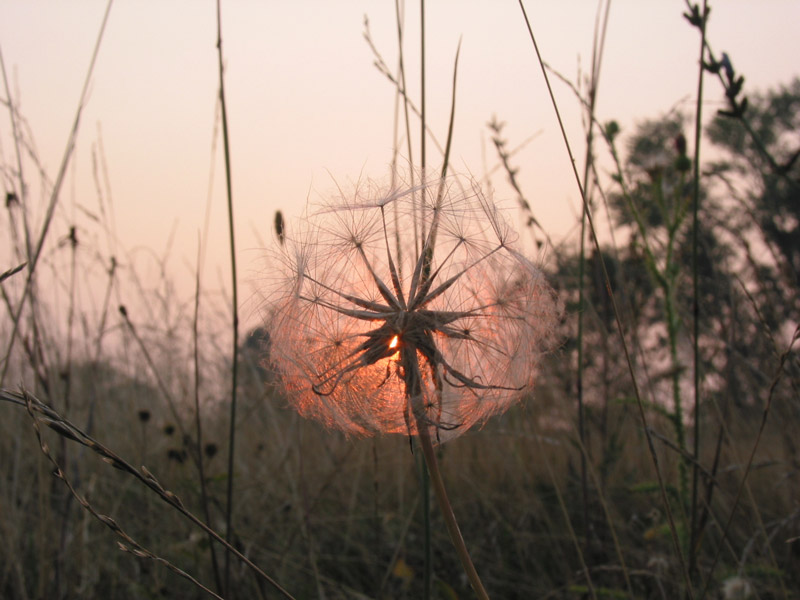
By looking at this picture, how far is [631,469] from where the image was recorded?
421cm

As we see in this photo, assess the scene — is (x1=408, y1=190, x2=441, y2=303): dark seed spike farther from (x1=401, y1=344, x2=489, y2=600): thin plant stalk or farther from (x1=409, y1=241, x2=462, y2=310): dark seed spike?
(x1=401, y1=344, x2=489, y2=600): thin plant stalk

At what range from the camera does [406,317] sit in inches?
54.9

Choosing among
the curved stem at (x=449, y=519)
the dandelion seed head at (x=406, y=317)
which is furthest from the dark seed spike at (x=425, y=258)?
the curved stem at (x=449, y=519)

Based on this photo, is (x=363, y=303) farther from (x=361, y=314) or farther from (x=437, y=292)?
(x=437, y=292)

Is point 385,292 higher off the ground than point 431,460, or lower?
higher

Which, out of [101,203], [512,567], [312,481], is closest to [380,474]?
[312,481]

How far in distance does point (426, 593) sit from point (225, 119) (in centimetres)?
136

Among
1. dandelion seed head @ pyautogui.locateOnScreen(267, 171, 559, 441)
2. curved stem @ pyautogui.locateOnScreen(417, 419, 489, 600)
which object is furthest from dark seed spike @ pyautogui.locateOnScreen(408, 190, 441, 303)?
curved stem @ pyautogui.locateOnScreen(417, 419, 489, 600)

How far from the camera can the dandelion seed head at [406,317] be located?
Answer: 142cm

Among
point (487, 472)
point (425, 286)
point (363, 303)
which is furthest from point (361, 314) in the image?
point (487, 472)

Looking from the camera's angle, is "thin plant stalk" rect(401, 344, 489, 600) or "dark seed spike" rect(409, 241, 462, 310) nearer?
"thin plant stalk" rect(401, 344, 489, 600)

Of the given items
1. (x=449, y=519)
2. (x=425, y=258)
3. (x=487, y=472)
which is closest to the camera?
(x=449, y=519)

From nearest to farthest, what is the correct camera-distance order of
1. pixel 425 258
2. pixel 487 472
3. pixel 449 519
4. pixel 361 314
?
pixel 449 519, pixel 361 314, pixel 425 258, pixel 487 472

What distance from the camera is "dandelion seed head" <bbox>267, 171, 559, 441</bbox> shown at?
1.42 m
